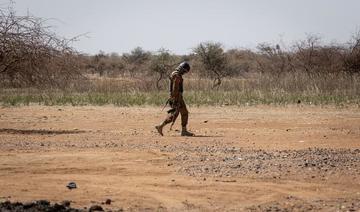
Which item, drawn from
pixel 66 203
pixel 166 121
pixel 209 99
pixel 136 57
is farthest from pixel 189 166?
pixel 136 57

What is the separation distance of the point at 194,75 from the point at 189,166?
35383mm

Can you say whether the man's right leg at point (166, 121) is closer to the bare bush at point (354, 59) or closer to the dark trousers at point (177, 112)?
the dark trousers at point (177, 112)

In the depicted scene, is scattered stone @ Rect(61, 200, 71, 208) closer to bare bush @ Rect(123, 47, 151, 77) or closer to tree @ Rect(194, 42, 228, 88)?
tree @ Rect(194, 42, 228, 88)

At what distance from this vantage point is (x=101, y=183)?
8.73 m

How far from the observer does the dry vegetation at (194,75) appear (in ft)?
51.3

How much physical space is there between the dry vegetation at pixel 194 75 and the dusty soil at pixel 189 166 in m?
1.62

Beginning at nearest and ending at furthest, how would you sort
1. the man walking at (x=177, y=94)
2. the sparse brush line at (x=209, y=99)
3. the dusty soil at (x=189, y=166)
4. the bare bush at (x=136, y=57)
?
the dusty soil at (x=189, y=166) → the man walking at (x=177, y=94) → the sparse brush line at (x=209, y=99) → the bare bush at (x=136, y=57)

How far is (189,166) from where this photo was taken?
9922mm

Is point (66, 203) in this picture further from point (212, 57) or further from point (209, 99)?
point (212, 57)

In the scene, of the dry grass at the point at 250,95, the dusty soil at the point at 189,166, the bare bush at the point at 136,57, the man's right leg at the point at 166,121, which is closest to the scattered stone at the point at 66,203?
the dusty soil at the point at 189,166

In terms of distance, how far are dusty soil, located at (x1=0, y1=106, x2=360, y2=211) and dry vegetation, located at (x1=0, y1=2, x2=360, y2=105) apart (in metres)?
1.62

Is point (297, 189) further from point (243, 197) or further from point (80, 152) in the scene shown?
point (80, 152)

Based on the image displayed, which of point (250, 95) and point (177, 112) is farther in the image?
point (250, 95)

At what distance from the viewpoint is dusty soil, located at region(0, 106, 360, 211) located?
787cm
